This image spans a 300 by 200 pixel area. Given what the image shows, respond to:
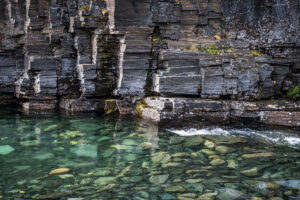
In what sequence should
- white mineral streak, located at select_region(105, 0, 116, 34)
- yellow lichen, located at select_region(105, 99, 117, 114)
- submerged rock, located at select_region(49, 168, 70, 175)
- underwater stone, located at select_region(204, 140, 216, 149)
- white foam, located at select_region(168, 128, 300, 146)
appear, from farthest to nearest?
1. yellow lichen, located at select_region(105, 99, 117, 114)
2. white mineral streak, located at select_region(105, 0, 116, 34)
3. white foam, located at select_region(168, 128, 300, 146)
4. underwater stone, located at select_region(204, 140, 216, 149)
5. submerged rock, located at select_region(49, 168, 70, 175)

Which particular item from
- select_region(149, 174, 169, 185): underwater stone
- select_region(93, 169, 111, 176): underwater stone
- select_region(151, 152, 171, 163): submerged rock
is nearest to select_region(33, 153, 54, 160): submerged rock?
select_region(93, 169, 111, 176): underwater stone

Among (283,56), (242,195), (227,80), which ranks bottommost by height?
(242,195)

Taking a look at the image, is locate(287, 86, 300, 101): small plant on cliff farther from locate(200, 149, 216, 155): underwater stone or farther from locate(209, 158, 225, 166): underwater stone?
locate(209, 158, 225, 166): underwater stone

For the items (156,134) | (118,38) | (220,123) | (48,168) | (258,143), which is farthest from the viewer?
(118,38)

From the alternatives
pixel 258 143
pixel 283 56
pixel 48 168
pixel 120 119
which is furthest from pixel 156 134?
pixel 283 56

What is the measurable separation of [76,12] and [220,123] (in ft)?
24.7

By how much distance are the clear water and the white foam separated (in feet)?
0.10

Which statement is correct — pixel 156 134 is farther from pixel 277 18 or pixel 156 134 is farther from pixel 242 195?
pixel 277 18

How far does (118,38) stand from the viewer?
1359 cm

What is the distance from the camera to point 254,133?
37.9ft

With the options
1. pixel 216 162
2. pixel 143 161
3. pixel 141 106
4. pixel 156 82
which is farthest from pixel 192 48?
pixel 143 161

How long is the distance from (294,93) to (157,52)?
18.8 feet

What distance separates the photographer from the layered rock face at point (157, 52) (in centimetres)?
1309

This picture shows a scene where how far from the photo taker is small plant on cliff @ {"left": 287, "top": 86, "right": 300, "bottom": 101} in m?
13.5
